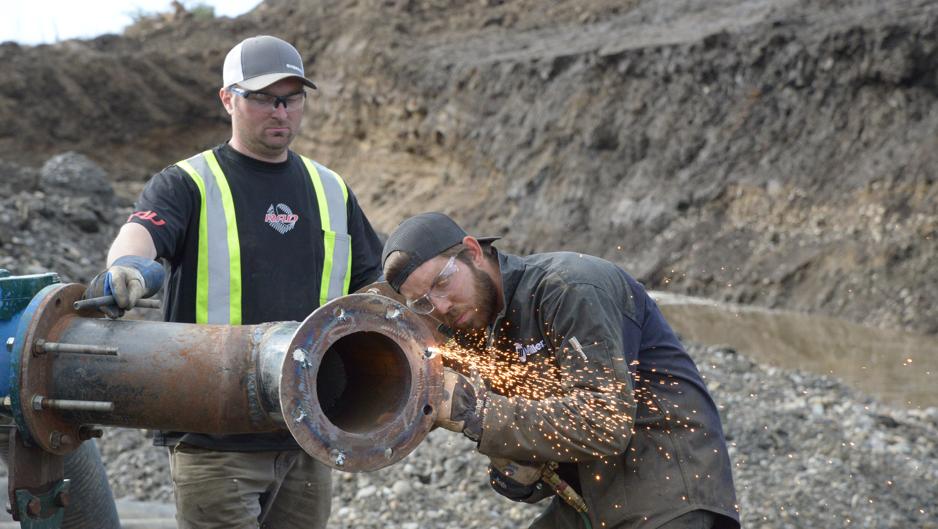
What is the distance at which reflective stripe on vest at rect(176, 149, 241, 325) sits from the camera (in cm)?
308

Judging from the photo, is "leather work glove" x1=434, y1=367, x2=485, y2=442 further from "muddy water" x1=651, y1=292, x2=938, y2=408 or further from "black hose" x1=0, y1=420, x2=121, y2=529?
"muddy water" x1=651, y1=292, x2=938, y2=408

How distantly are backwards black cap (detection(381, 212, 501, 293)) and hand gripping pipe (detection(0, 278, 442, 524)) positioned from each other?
0.31 m

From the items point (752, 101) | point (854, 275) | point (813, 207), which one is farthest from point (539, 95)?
point (854, 275)

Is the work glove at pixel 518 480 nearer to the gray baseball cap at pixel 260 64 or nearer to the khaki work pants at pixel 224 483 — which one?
the khaki work pants at pixel 224 483

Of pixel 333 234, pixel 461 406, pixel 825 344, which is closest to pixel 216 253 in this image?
pixel 333 234

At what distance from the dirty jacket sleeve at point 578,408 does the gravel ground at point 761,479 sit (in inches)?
103

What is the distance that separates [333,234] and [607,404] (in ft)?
4.04

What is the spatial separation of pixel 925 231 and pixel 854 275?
924mm

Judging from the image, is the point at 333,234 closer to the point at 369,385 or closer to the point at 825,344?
the point at 369,385

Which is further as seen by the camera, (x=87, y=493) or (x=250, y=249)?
(x=250, y=249)

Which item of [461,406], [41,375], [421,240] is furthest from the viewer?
[421,240]

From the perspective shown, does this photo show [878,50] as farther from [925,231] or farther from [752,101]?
[925,231]

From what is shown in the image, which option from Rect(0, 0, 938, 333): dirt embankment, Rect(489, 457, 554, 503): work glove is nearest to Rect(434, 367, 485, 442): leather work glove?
Rect(489, 457, 554, 503): work glove

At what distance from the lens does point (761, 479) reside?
221 inches
